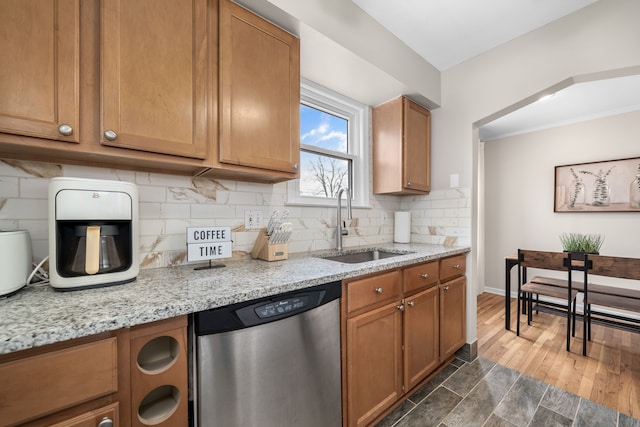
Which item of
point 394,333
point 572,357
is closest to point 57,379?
point 394,333

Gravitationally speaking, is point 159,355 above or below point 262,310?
below

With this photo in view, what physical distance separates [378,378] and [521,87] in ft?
7.55

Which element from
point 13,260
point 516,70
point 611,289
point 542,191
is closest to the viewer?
point 13,260

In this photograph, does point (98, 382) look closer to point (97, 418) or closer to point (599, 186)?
point (97, 418)

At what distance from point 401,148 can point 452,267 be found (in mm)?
1041

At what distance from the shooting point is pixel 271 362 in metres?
0.99

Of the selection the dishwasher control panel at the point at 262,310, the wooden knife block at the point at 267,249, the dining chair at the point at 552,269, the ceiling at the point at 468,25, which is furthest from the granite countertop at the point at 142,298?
the dining chair at the point at 552,269

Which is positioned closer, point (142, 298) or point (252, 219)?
point (142, 298)

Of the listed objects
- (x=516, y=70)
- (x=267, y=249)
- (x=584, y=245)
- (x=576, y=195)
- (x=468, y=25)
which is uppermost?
(x=468, y=25)

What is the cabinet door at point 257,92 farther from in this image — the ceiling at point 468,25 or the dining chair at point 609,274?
the dining chair at point 609,274

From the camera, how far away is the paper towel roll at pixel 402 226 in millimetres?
2447

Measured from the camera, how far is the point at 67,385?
0.64 metres

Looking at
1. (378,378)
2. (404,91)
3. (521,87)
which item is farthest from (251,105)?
(521,87)

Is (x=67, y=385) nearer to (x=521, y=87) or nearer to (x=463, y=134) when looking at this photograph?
(x=463, y=134)
